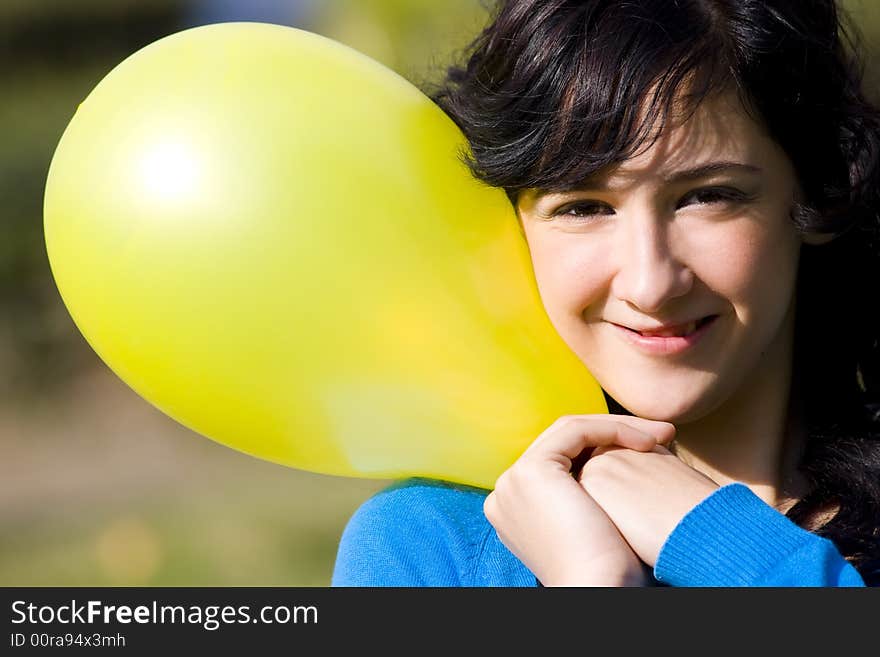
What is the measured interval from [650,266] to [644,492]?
30 cm

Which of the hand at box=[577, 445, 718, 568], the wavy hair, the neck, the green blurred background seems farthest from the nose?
the green blurred background

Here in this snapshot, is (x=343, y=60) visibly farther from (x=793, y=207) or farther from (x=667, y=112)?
(x=793, y=207)

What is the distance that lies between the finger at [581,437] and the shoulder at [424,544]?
0.17 m

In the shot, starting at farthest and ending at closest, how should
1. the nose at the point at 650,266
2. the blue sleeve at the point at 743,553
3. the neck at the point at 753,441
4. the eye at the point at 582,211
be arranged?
1. the neck at the point at 753,441
2. the eye at the point at 582,211
3. the nose at the point at 650,266
4. the blue sleeve at the point at 743,553

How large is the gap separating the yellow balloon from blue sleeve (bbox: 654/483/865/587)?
29cm

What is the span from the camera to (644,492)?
149 cm

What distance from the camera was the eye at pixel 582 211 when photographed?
1634 mm

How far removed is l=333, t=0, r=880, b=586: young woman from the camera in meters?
1.48

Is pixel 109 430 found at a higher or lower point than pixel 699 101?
lower

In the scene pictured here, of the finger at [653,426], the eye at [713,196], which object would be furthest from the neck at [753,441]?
the eye at [713,196]

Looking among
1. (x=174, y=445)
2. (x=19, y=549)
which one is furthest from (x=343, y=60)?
(x=174, y=445)

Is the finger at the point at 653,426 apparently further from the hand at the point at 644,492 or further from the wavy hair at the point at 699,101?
the wavy hair at the point at 699,101

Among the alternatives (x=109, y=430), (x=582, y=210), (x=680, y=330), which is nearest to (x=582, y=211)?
(x=582, y=210)

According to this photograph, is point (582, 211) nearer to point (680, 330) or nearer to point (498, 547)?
point (680, 330)
